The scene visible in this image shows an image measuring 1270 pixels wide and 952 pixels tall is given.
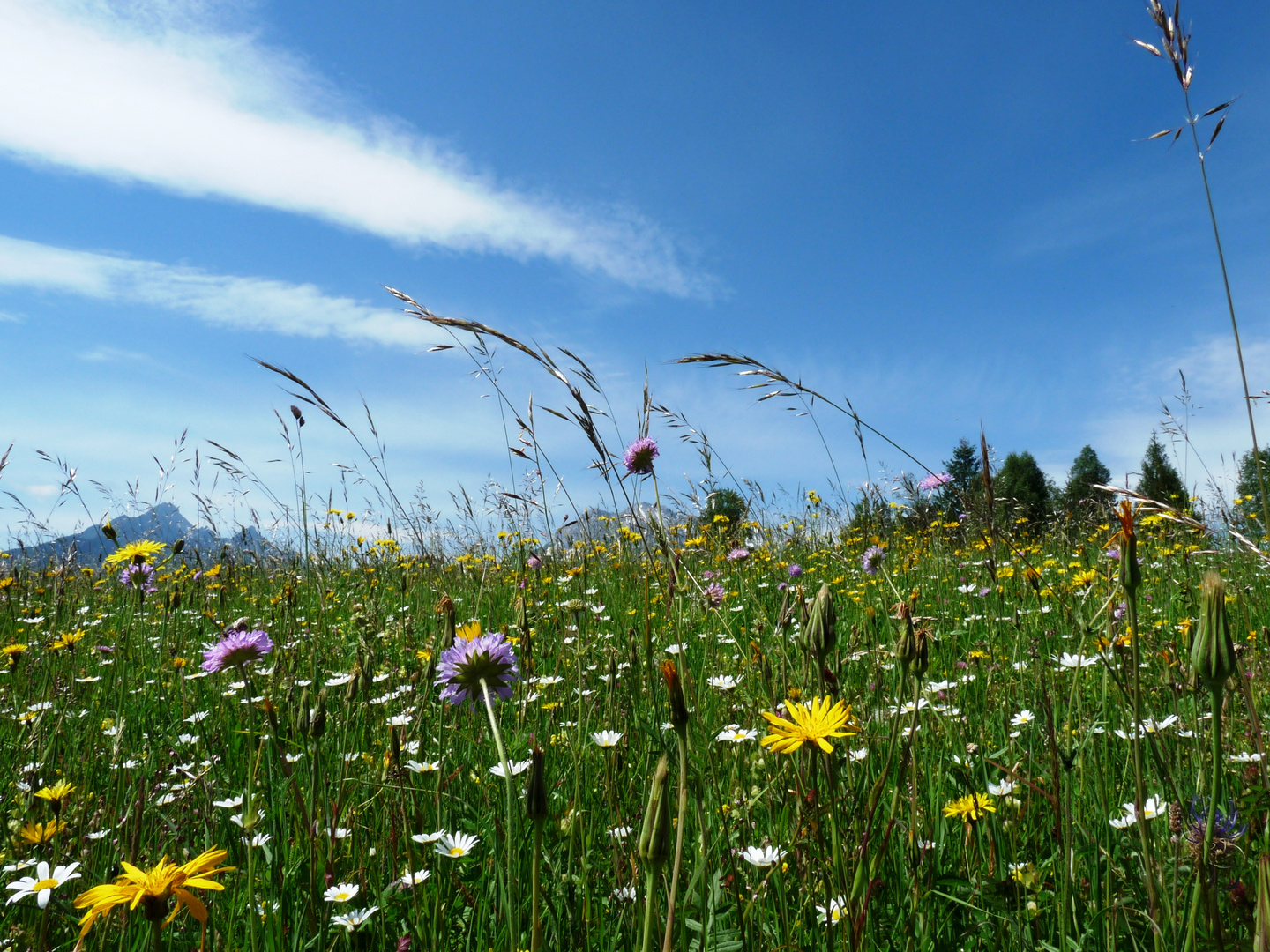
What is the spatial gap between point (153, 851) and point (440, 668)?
3.60 ft

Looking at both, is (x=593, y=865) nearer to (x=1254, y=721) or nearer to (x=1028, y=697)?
(x=1254, y=721)

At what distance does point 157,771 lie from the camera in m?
2.10

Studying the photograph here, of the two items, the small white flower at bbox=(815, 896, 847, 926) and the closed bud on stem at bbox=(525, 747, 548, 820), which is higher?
the closed bud on stem at bbox=(525, 747, 548, 820)

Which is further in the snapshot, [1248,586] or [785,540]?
[785,540]

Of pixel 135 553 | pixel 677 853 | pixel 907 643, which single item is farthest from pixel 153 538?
pixel 677 853

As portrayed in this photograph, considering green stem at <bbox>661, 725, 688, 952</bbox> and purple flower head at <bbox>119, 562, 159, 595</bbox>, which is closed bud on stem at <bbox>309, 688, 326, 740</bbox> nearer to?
green stem at <bbox>661, 725, 688, 952</bbox>

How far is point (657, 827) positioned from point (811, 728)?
16.2 inches

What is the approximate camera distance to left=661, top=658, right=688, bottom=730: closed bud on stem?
812 millimetres

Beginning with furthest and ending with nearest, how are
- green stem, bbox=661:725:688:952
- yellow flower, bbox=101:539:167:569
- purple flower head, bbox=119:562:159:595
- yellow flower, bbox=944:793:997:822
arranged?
yellow flower, bbox=101:539:167:569 → purple flower head, bbox=119:562:159:595 → yellow flower, bbox=944:793:997:822 → green stem, bbox=661:725:688:952

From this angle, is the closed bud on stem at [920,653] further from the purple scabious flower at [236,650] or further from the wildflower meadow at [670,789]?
the purple scabious flower at [236,650]

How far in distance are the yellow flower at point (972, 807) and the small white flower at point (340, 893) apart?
121 centimetres

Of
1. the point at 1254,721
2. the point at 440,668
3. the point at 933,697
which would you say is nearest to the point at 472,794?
the point at 440,668

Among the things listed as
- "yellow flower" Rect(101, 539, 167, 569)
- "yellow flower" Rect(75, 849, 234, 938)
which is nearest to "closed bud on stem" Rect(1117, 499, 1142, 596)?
"yellow flower" Rect(75, 849, 234, 938)

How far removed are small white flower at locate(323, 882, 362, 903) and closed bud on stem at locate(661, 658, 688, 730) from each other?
2.86ft
